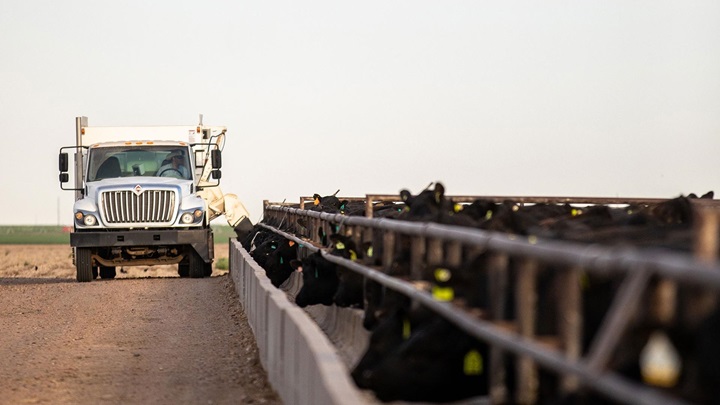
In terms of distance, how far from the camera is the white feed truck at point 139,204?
2775 cm

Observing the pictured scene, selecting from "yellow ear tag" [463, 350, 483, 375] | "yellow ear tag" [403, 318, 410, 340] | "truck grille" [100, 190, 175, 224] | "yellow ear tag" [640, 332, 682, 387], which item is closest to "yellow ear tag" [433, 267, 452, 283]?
"yellow ear tag" [463, 350, 483, 375]

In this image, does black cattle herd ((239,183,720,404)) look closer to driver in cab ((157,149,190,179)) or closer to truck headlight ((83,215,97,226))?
truck headlight ((83,215,97,226))

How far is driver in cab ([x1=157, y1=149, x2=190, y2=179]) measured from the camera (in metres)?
28.7

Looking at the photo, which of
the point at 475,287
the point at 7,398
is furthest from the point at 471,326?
the point at 7,398


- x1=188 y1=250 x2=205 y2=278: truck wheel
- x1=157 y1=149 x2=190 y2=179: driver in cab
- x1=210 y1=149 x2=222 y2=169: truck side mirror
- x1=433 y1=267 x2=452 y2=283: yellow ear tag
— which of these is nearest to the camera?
x1=433 y1=267 x2=452 y2=283: yellow ear tag


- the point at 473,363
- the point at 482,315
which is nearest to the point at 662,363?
the point at 482,315

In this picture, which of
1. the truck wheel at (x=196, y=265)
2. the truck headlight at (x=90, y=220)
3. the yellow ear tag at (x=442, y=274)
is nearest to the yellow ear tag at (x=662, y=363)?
the yellow ear tag at (x=442, y=274)

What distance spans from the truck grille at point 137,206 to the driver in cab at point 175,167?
0.84 m

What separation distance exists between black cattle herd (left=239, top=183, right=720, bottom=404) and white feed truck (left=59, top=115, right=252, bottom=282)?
14166 mm

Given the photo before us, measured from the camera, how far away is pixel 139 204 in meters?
27.8

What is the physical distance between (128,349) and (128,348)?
0.10m

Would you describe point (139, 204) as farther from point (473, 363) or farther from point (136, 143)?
point (473, 363)

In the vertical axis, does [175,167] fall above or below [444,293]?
above

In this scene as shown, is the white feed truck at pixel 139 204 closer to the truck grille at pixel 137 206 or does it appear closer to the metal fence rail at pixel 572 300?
the truck grille at pixel 137 206
